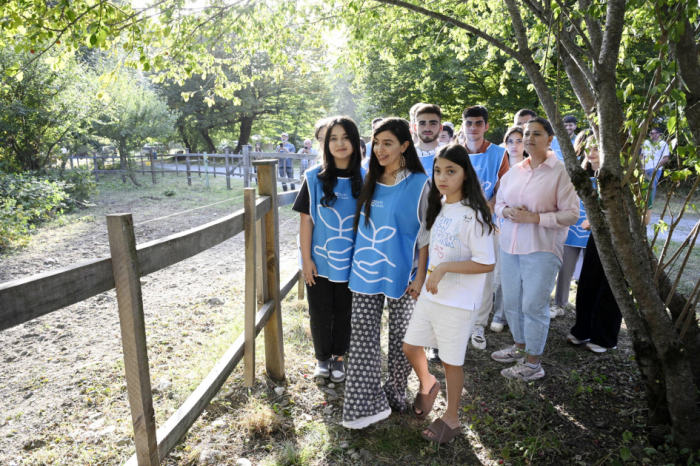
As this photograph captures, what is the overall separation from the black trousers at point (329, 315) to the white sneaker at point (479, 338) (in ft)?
4.01

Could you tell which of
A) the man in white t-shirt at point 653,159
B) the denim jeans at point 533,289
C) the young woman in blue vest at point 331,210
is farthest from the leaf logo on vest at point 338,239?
the man in white t-shirt at point 653,159

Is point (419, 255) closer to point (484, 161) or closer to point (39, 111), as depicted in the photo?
point (484, 161)

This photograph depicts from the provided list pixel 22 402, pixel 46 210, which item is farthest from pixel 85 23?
pixel 46 210

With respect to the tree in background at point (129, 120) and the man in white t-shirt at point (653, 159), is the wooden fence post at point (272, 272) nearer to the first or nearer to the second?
the man in white t-shirt at point (653, 159)

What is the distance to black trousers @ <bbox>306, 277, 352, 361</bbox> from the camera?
3.05 metres

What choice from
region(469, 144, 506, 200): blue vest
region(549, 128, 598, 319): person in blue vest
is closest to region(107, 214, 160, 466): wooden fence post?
region(469, 144, 506, 200): blue vest

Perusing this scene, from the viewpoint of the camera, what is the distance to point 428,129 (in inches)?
144

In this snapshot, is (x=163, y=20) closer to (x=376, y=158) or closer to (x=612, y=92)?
(x=376, y=158)

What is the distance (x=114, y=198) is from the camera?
1406 cm

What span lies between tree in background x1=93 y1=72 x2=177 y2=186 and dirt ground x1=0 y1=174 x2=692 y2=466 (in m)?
14.1

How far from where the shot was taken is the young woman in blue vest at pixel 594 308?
362 centimetres

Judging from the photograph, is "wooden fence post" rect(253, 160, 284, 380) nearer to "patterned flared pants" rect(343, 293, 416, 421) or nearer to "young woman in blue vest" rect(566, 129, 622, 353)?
"patterned flared pants" rect(343, 293, 416, 421)

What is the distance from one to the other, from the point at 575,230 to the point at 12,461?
458 centimetres

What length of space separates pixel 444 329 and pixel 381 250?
0.55 metres
